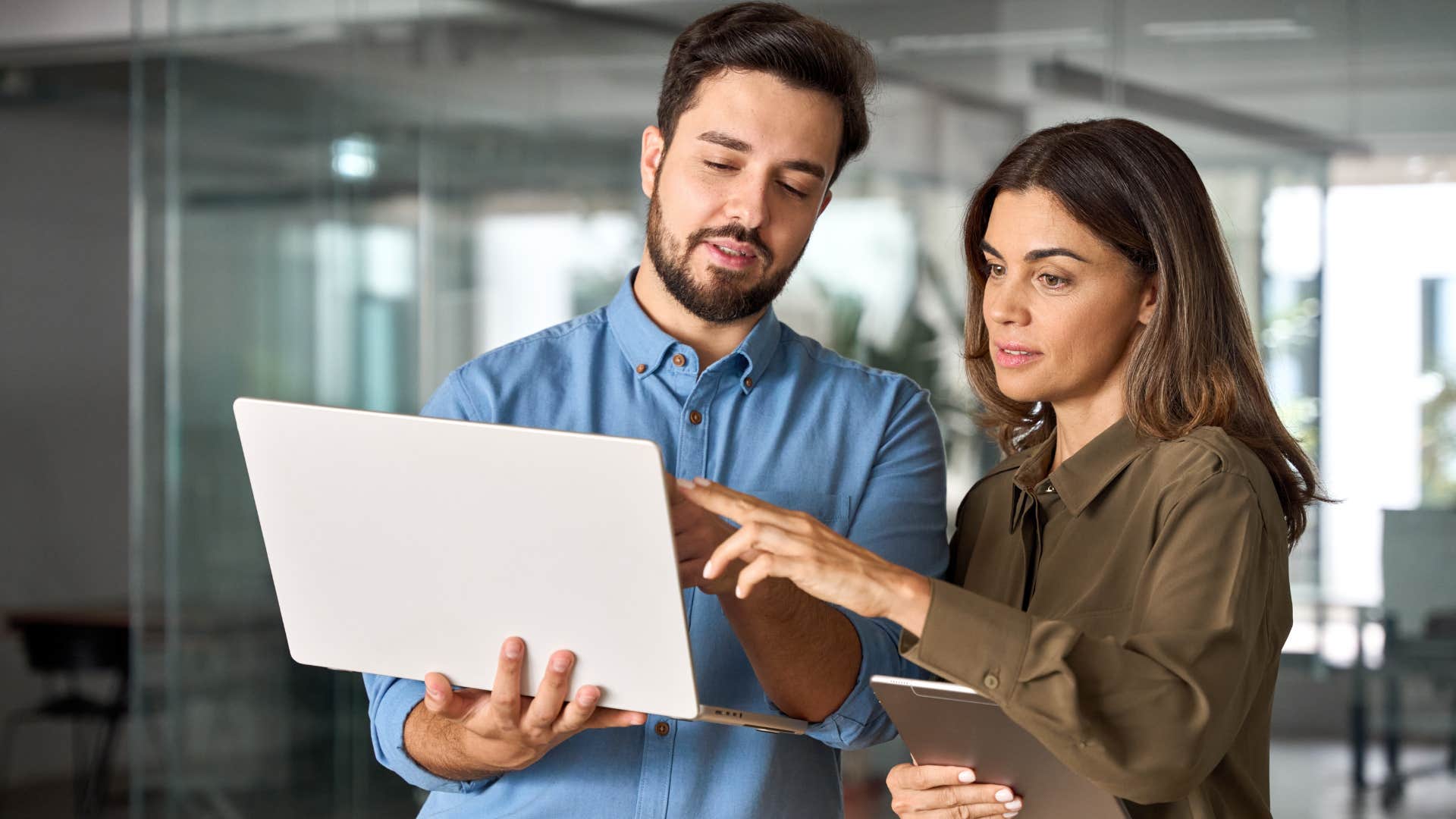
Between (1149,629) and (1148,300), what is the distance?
16.4 inches

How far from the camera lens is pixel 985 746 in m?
1.40

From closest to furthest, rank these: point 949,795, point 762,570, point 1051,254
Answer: point 762,570 < point 949,795 < point 1051,254

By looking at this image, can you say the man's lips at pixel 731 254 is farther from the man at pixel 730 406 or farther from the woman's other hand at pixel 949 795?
the woman's other hand at pixel 949 795

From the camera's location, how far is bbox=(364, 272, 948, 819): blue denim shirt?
157cm

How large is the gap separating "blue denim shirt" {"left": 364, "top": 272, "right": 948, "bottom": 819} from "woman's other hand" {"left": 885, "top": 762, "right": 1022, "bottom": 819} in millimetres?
78

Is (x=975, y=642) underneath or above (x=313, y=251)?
underneath

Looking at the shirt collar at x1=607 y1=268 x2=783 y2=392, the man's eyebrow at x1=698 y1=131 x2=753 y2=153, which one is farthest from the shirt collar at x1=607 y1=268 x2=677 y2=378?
the man's eyebrow at x1=698 y1=131 x2=753 y2=153

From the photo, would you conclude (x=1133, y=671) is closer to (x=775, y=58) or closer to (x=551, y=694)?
(x=551, y=694)

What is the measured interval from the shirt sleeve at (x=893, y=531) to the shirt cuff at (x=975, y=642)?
0.25 metres

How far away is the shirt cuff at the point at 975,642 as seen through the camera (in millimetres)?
1264

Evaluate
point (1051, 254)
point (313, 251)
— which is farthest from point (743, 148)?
point (313, 251)

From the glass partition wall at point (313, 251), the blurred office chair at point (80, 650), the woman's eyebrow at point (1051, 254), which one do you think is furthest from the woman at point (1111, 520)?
the blurred office chair at point (80, 650)

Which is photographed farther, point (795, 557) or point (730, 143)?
point (730, 143)

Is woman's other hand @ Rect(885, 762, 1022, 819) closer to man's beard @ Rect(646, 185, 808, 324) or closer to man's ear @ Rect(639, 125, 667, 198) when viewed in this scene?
man's beard @ Rect(646, 185, 808, 324)
